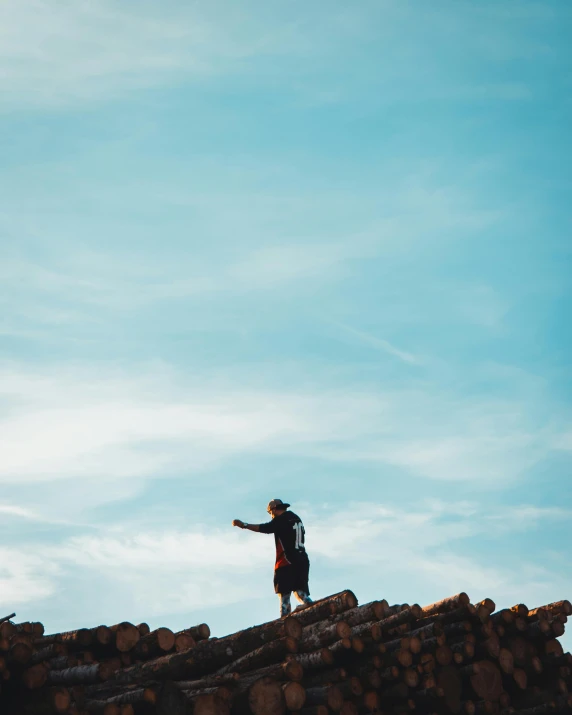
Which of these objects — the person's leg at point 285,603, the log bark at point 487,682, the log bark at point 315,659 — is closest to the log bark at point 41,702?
the log bark at point 315,659

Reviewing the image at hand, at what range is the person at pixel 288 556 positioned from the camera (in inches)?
534

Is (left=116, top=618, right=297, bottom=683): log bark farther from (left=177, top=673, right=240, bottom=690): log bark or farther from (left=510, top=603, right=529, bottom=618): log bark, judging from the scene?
(left=510, top=603, right=529, bottom=618): log bark

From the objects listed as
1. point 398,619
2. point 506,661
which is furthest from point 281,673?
point 506,661

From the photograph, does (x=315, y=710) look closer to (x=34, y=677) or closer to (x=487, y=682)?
(x=487, y=682)

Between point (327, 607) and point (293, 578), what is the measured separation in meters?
3.45

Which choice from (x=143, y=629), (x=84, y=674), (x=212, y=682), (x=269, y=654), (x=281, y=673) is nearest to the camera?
(x=281, y=673)

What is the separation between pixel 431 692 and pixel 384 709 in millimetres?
557

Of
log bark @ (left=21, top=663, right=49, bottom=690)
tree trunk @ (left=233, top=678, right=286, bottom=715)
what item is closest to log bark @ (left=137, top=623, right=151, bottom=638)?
log bark @ (left=21, top=663, right=49, bottom=690)

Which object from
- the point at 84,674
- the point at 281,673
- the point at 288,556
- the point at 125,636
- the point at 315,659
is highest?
the point at 288,556

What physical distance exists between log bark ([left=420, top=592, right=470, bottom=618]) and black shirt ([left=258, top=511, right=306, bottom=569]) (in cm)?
329

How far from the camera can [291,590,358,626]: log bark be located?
1018cm

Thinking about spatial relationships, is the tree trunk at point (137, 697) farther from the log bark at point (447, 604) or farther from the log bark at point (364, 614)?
the log bark at point (447, 604)

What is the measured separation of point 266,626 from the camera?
9953mm

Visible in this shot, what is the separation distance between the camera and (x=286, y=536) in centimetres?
1386
